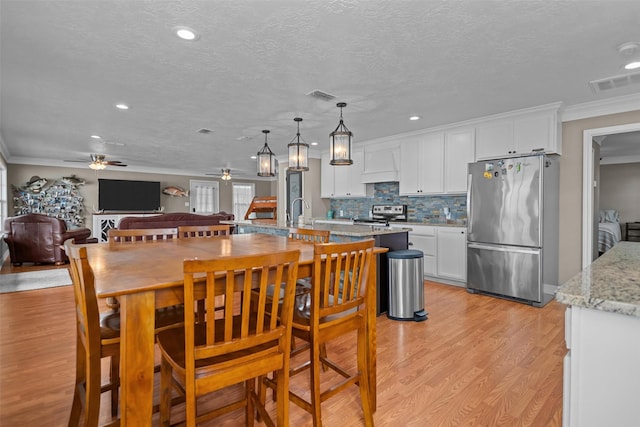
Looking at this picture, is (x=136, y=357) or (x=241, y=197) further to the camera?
(x=241, y=197)

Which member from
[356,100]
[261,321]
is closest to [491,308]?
[356,100]

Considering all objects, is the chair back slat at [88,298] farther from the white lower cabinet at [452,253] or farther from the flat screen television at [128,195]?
the flat screen television at [128,195]

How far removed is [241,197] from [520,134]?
9714 mm

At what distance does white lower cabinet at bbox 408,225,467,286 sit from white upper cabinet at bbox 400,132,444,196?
Result: 690mm

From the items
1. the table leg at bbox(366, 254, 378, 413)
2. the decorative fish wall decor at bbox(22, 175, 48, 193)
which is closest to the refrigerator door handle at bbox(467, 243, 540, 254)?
the table leg at bbox(366, 254, 378, 413)

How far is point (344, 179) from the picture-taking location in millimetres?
6500

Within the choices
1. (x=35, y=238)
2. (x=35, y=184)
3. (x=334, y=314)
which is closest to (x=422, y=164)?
(x=334, y=314)

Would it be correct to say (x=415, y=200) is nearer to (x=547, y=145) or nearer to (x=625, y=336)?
(x=547, y=145)

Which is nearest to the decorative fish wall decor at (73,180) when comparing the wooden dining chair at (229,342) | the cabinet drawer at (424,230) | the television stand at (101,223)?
the television stand at (101,223)

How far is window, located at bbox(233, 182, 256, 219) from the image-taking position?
1190 centimetres

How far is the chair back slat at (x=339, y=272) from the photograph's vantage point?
59.1 inches

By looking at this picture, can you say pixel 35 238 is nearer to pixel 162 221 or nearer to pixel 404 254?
pixel 162 221

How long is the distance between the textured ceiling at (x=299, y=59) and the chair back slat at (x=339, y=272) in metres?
1.48

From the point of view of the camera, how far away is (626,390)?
2.86ft
